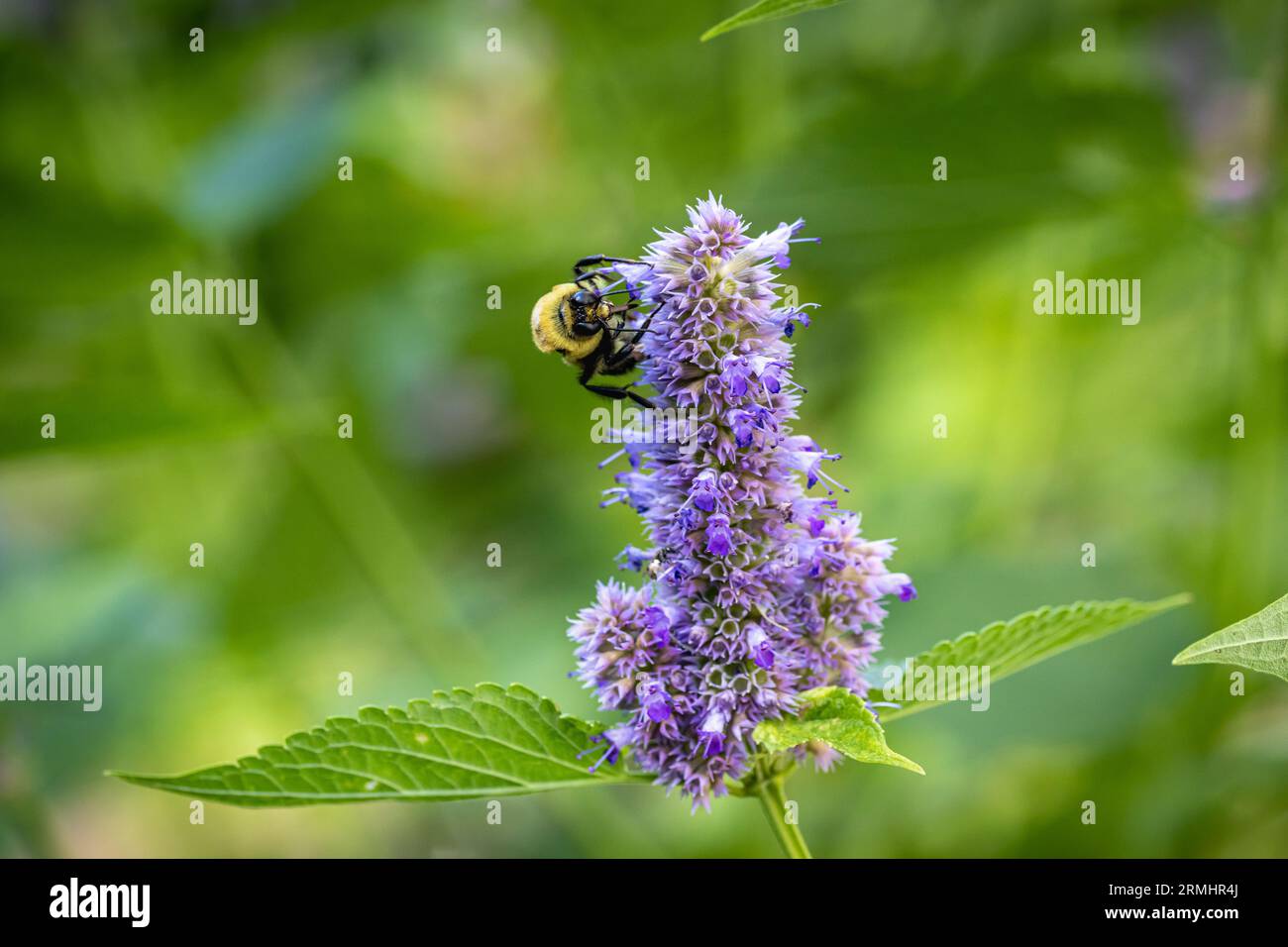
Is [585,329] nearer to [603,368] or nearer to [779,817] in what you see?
[603,368]

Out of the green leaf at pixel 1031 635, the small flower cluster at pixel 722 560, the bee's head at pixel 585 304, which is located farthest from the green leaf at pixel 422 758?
the bee's head at pixel 585 304

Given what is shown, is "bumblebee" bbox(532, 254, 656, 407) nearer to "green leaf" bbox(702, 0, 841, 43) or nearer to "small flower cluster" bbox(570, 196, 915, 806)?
"small flower cluster" bbox(570, 196, 915, 806)

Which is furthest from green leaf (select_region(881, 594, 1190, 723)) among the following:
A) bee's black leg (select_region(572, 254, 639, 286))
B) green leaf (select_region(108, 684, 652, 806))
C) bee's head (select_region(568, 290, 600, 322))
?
bee's head (select_region(568, 290, 600, 322))

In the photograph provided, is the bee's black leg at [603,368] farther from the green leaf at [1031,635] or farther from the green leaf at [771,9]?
the green leaf at [771,9]

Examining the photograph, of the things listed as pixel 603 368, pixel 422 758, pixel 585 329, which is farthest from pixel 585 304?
pixel 422 758

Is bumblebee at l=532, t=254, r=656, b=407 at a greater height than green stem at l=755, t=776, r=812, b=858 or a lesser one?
greater

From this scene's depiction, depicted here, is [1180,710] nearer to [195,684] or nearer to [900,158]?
[900,158]
